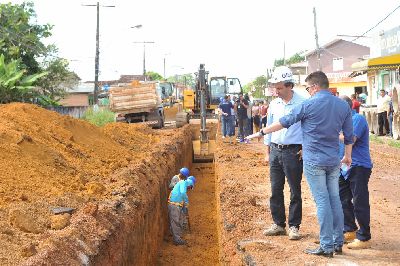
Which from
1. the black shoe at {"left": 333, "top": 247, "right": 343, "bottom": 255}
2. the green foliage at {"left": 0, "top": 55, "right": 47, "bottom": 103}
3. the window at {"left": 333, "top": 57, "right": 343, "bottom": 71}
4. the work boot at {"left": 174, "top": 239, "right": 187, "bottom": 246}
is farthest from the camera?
the window at {"left": 333, "top": 57, "right": 343, "bottom": 71}

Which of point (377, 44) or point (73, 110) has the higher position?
point (377, 44)

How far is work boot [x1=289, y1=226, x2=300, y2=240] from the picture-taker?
21.5 ft

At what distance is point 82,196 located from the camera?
836 centimetres

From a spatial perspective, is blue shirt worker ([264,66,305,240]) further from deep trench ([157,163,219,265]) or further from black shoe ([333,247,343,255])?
deep trench ([157,163,219,265])

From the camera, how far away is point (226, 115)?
2155cm

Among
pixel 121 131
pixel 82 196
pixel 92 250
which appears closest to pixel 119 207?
pixel 82 196

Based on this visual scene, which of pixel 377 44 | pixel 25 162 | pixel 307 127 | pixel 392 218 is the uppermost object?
pixel 377 44

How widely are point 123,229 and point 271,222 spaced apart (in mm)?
1904

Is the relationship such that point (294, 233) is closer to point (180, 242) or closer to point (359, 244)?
point (359, 244)

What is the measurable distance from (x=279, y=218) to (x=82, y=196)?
3014 mm

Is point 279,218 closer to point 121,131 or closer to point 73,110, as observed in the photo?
point 121,131

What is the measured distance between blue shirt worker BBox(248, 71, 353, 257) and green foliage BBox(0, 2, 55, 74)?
20.2m

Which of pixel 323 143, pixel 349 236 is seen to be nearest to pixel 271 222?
pixel 349 236

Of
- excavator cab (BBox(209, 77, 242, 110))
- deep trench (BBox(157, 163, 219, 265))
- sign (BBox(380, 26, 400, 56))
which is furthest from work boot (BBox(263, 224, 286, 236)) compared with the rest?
excavator cab (BBox(209, 77, 242, 110))
